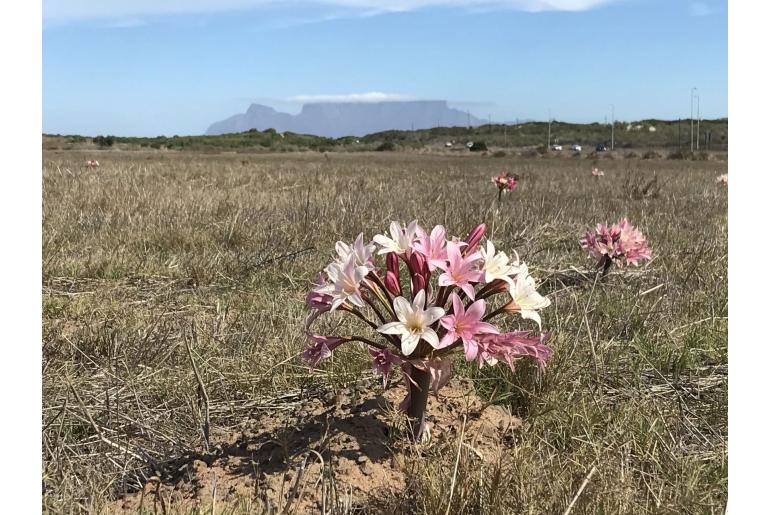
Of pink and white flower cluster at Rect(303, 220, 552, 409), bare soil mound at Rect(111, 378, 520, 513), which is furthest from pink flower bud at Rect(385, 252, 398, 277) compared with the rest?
bare soil mound at Rect(111, 378, 520, 513)

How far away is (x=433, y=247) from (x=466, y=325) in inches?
9.6

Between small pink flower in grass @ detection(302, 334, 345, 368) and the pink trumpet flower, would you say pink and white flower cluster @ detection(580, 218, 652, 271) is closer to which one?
the pink trumpet flower

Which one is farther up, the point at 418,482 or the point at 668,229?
the point at 668,229

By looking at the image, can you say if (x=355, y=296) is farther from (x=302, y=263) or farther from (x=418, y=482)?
(x=302, y=263)

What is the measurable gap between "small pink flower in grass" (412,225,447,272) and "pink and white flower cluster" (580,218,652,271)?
2523 millimetres

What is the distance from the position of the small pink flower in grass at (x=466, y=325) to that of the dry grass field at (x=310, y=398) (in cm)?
27

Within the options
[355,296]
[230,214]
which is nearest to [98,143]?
[230,214]

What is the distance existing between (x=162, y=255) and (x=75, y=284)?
0.83 metres

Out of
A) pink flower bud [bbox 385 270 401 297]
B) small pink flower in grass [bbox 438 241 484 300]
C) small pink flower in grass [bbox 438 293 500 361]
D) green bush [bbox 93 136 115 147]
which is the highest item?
green bush [bbox 93 136 115 147]

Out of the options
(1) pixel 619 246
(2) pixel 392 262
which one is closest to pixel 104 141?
(1) pixel 619 246

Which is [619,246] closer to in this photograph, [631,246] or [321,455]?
[631,246]

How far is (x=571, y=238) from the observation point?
20.0 ft

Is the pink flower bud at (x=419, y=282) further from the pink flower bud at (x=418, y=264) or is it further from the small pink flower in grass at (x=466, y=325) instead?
the small pink flower in grass at (x=466, y=325)

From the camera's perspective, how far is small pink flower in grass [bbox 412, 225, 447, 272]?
1650 mm
